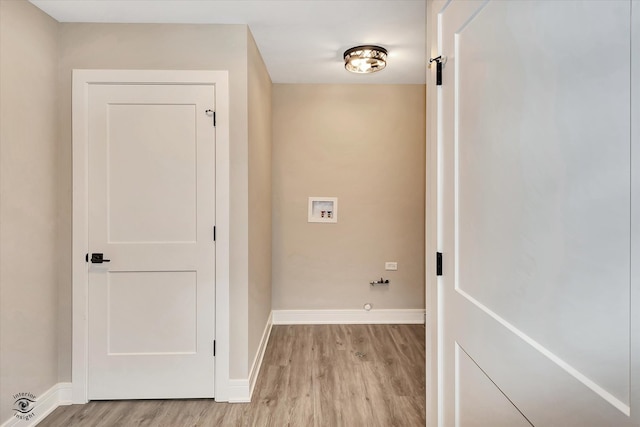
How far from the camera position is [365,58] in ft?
9.12

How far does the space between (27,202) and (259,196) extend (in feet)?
4.93

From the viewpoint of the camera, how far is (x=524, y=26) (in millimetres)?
858

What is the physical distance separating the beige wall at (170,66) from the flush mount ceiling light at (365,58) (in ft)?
3.08

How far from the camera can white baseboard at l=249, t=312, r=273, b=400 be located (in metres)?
2.39

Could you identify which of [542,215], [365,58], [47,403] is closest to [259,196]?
[365,58]

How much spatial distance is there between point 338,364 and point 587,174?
2515 millimetres

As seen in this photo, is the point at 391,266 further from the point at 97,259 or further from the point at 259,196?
the point at 97,259

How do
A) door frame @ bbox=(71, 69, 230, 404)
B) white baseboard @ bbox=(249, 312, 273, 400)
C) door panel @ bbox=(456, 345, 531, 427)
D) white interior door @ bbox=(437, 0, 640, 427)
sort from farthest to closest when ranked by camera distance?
1. white baseboard @ bbox=(249, 312, 273, 400)
2. door frame @ bbox=(71, 69, 230, 404)
3. door panel @ bbox=(456, 345, 531, 427)
4. white interior door @ bbox=(437, 0, 640, 427)

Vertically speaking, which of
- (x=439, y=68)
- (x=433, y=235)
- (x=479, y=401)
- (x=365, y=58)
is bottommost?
(x=479, y=401)

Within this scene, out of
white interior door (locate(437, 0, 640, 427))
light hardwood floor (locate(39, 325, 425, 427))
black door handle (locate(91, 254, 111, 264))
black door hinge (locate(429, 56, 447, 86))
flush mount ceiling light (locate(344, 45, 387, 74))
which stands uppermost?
flush mount ceiling light (locate(344, 45, 387, 74))

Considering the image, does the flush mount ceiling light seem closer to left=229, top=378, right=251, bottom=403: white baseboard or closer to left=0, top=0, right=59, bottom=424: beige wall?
left=0, top=0, right=59, bottom=424: beige wall

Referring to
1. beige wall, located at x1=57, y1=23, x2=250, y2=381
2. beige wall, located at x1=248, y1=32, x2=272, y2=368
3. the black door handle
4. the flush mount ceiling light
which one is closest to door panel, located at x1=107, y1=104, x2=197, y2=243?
the black door handle

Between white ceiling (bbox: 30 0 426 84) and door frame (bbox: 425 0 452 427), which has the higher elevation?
white ceiling (bbox: 30 0 426 84)

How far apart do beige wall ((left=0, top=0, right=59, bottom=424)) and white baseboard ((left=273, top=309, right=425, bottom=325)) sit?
2.05m
